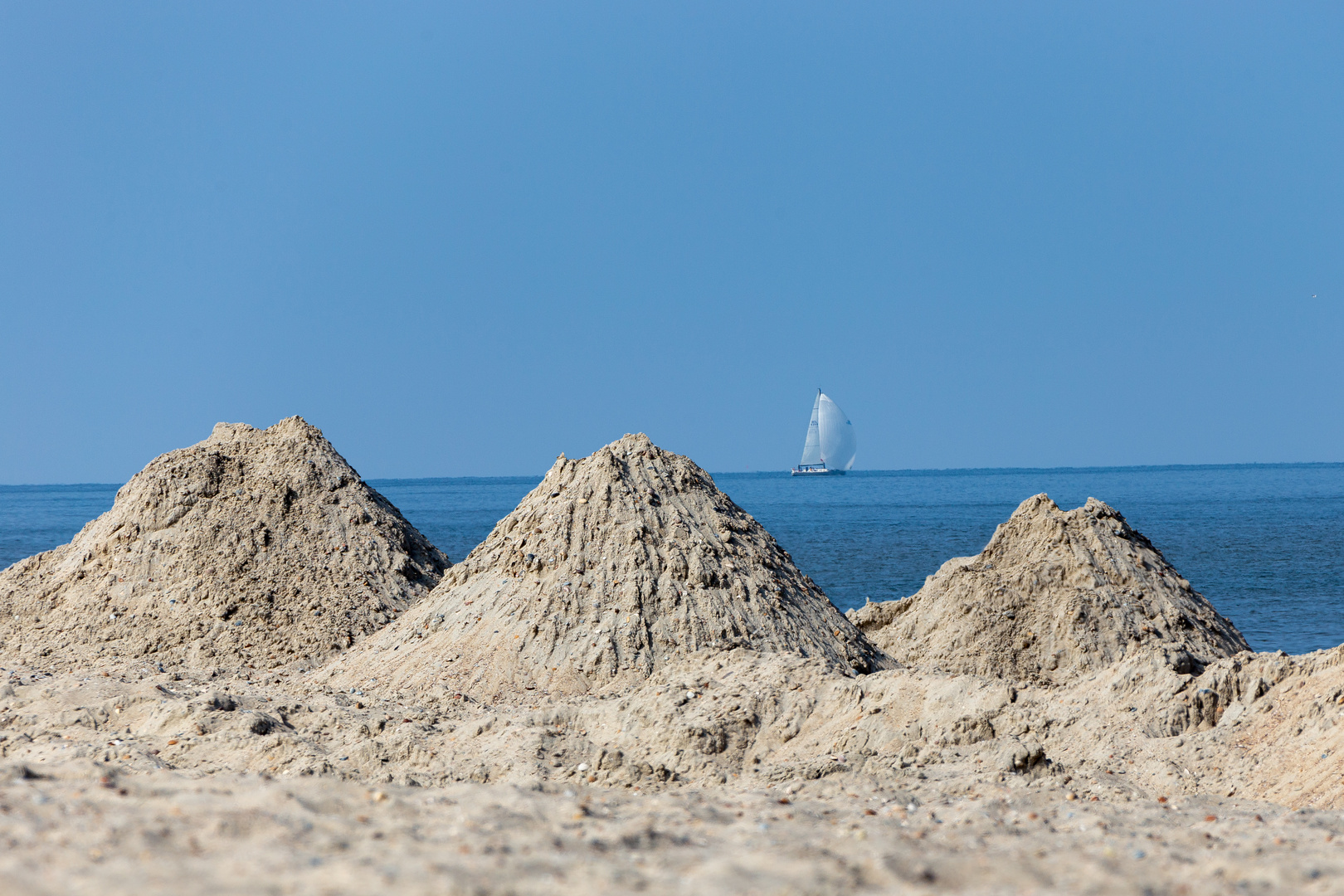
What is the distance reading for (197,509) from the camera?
16.9 metres

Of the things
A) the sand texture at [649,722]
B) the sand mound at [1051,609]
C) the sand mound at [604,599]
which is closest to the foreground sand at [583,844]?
the sand texture at [649,722]

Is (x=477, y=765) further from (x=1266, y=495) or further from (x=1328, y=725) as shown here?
(x=1266, y=495)

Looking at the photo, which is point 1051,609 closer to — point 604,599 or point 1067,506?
point 604,599

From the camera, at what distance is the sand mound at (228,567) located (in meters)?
15.1

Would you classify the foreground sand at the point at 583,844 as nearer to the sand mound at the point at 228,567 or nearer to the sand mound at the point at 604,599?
the sand mound at the point at 604,599

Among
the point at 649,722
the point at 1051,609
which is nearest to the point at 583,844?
the point at 649,722

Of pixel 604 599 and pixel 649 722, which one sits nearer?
pixel 649 722

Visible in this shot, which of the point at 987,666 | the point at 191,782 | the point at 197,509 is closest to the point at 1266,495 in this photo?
the point at 987,666

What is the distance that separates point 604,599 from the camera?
12.9 m

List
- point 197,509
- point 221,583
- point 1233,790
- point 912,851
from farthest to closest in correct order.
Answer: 1. point 197,509
2. point 221,583
3. point 1233,790
4. point 912,851

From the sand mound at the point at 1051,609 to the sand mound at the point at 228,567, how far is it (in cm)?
785

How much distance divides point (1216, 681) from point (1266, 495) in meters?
88.8

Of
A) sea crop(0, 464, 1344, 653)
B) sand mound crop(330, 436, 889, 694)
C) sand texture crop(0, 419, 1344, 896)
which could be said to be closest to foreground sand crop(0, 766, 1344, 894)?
sand texture crop(0, 419, 1344, 896)

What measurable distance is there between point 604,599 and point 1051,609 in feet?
22.4
